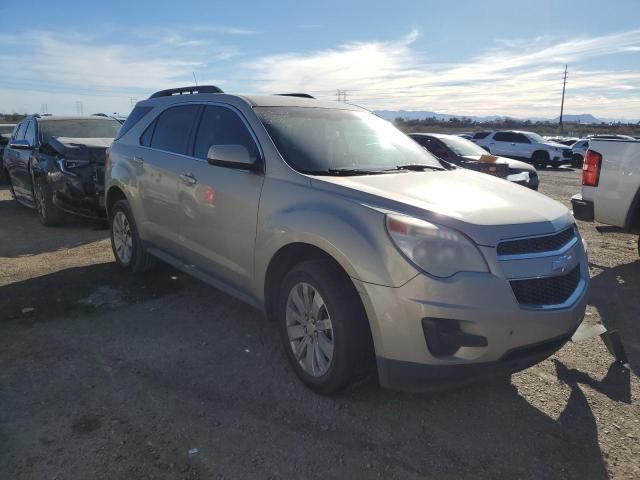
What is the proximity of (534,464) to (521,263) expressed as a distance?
103 cm

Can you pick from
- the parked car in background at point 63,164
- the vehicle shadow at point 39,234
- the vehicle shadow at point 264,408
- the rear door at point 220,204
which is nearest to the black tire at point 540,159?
the parked car in background at point 63,164

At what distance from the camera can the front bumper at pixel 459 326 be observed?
2.60 metres

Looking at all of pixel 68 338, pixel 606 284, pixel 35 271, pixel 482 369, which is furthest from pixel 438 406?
pixel 35 271

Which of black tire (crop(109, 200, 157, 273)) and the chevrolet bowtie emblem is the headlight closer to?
the chevrolet bowtie emblem

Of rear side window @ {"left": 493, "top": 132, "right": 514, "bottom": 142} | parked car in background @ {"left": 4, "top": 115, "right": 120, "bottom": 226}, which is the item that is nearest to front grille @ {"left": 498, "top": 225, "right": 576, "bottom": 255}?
parked car in background @ {"left": 4, "top": 115, "right": 120, "bottom": 226}

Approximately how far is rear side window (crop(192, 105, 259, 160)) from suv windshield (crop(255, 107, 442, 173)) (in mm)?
182

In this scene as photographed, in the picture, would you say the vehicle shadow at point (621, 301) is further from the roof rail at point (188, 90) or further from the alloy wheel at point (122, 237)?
the alloy wheel at point (122, 237)

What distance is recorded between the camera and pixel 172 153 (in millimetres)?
4559

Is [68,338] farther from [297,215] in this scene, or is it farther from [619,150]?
[619,150]

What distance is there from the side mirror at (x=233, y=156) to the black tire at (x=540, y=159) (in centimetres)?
2394

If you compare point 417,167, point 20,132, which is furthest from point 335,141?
point 20,132

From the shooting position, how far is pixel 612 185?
5.68m

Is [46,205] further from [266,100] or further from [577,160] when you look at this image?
[577,160]

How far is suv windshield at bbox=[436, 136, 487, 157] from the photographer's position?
35.5 ft
